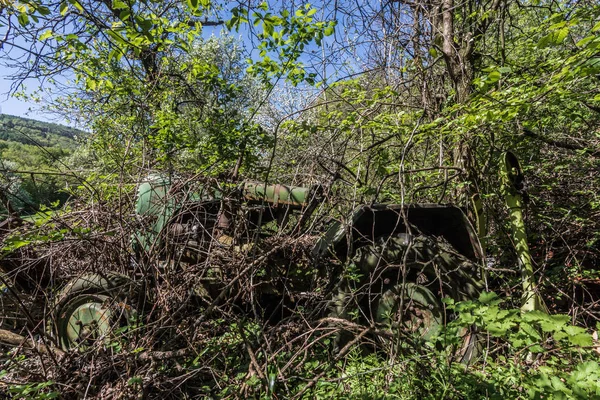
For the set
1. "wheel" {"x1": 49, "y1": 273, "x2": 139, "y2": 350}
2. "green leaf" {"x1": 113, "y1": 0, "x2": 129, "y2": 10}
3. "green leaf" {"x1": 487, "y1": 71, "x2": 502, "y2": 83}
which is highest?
"green leaf" {"x1": 113, "y1": 0, "x2": 129, "y2": 10}

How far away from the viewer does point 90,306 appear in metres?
2.44

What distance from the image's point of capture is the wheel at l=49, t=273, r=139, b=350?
92.6 inches

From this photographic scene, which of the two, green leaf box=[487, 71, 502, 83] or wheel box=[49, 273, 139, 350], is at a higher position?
green leaf box=[487, 71, 502, 83]

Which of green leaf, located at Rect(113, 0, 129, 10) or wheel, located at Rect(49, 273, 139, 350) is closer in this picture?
green leaf, located at Rect(113, 0, 129, 10)

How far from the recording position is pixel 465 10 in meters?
3.51

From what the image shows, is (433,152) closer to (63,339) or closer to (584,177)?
(584,177)

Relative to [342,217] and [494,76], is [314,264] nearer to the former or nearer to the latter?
[342,217]

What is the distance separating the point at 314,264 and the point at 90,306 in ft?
5.44

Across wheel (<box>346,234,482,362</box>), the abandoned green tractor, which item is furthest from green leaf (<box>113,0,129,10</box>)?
wheel (<box>346,234,482,362</box>)

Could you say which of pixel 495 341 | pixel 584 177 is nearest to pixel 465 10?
pixel 584 177

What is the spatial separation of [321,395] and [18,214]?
8.28ft

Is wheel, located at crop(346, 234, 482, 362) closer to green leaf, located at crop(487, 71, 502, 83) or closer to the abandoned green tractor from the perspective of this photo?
the abandoned green tractor

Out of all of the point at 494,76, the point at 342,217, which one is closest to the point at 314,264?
the point at 342,217

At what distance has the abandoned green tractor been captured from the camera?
237cm
